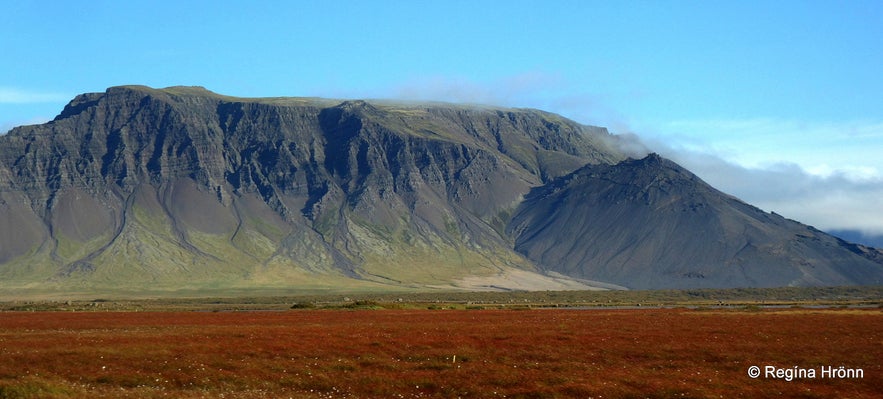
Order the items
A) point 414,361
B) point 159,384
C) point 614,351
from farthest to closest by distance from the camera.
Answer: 1. point 614,351
2. point 414,361
3. point 159,384

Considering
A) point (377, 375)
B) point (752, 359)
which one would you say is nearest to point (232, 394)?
point (377, 375)

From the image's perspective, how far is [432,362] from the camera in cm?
4972

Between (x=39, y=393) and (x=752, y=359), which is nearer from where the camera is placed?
(x=39, y=393)

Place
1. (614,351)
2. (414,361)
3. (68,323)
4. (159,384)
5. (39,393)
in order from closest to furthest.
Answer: (39,393) → (159,384) → (414,361) → (614,351) → (68,323)

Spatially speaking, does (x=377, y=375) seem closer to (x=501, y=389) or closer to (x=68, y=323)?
(x=501, y=389)

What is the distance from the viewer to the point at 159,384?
43562mm

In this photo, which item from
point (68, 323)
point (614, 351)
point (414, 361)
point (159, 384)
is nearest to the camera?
point (159, 384)

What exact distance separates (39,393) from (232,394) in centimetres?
819

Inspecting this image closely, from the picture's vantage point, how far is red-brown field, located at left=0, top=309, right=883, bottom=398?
42.2 m

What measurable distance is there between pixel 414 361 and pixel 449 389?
328 inches

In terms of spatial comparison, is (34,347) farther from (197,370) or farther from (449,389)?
(449,389)

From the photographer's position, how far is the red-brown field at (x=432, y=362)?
42.2m

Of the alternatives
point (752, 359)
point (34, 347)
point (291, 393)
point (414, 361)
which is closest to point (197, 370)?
point (291, 393)

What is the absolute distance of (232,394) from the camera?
137 feet
